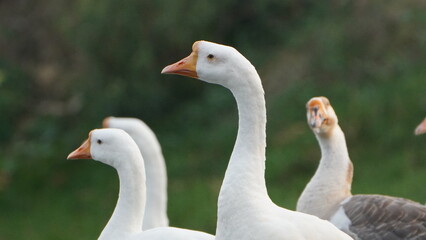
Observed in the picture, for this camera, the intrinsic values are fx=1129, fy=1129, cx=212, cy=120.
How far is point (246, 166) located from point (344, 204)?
2155 mm

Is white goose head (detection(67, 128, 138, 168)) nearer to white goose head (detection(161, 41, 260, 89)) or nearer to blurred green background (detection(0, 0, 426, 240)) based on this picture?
white goose head (detection(161, 41, 260, 89))

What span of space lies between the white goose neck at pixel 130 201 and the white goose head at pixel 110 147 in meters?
0.05

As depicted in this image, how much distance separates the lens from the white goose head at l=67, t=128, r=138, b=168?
7629 mm

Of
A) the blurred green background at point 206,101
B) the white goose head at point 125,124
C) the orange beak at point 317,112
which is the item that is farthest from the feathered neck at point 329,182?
the blurred green background at point 206,101

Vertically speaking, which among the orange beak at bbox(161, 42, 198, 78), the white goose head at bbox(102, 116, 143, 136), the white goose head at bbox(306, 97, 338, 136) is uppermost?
the orange beak at bbox(161, 42, 198, 78)

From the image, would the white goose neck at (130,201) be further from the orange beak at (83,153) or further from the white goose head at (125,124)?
the white goose head at (125,124)

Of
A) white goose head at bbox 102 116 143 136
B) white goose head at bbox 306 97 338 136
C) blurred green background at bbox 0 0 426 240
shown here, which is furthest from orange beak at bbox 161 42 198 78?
blurred green background at bbox 0 0 426 240

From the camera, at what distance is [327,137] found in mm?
8984

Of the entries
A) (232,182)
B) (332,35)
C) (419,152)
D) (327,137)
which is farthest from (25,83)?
(232,182)

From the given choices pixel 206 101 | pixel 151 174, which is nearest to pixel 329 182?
pixel 151 174

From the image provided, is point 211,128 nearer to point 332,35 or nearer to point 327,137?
point 332,35

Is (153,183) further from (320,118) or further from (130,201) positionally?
(130,201)

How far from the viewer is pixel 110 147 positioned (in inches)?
303

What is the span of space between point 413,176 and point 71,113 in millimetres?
6422
